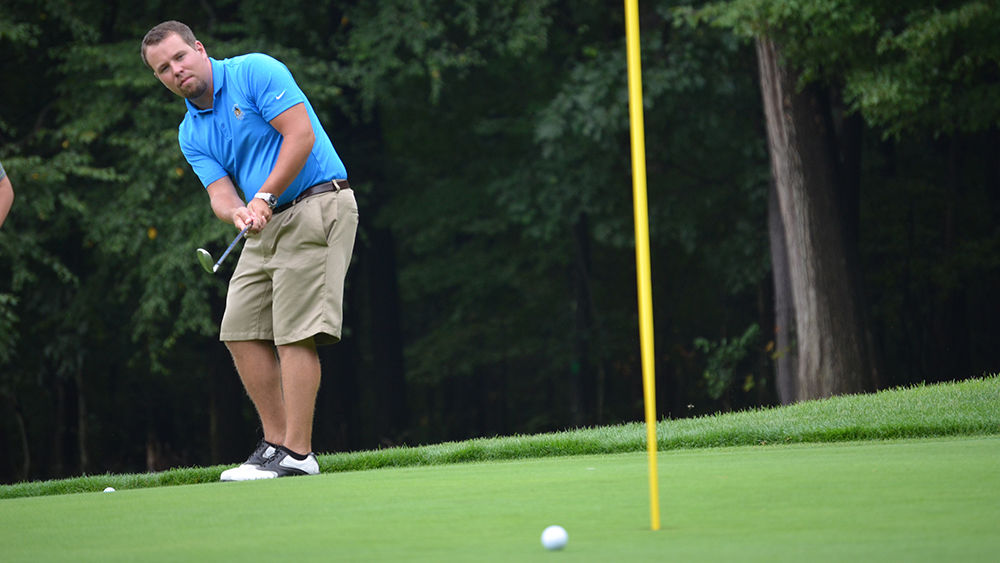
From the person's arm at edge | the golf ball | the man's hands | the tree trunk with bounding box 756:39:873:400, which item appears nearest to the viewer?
the golf ball

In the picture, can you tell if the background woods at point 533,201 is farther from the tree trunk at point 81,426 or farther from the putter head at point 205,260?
the putter head at point 205,260

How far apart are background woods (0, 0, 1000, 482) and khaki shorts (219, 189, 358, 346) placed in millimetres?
7280

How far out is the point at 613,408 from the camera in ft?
85.6

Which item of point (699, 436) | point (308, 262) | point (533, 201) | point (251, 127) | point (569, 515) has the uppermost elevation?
point (533, 201)

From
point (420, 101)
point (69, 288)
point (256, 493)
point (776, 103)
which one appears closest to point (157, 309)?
point (69, 288)

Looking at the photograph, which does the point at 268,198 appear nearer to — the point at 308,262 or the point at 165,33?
the point at 308,262

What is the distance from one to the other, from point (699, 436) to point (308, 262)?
2.10 m

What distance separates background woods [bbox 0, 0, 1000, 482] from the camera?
13.6 m

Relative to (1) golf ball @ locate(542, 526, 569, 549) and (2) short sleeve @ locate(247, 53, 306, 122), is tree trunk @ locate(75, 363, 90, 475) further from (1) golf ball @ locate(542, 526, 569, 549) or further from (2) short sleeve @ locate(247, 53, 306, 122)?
(1) golf ball @ locate(542, 526, 569, 549)

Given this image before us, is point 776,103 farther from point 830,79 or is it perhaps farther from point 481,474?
→ point 481,474

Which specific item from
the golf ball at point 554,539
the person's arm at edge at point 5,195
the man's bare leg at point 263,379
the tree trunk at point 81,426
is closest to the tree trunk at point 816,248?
the man's bare leg at point 263,379

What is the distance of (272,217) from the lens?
5.68 meters

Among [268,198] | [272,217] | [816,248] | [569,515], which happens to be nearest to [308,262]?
[272,217]

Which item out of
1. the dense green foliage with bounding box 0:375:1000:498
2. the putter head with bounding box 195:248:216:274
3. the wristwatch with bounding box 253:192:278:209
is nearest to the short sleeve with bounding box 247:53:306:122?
the wristwatch with bounding box 253:192:278:209
